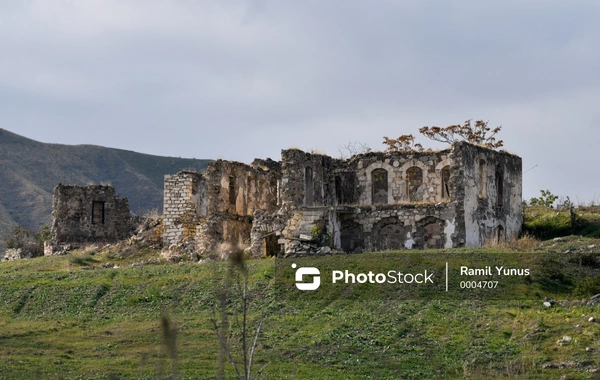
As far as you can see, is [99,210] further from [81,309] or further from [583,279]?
[583,279]

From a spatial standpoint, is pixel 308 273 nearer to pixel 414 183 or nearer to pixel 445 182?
A: pixel 414 183

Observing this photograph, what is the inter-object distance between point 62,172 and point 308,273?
67030mm

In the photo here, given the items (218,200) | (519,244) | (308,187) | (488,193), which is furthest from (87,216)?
(519,244)

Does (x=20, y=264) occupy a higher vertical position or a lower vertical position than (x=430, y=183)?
lower

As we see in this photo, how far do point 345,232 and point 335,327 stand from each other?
14409 mm

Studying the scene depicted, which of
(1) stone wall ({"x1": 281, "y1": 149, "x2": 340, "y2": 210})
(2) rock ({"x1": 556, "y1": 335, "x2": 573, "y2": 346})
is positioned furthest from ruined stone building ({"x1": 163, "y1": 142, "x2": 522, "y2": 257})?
(2) rock ({"x1": 556, "y1": 335, "x2": 573, "y2": 346})

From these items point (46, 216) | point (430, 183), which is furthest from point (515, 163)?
point (46, 216)

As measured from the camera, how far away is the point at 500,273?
30.3m

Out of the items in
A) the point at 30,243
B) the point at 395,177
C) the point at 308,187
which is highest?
the point at 395,177

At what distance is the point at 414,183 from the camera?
41.8m

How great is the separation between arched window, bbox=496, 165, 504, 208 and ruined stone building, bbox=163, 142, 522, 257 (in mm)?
42

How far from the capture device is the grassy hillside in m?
22.1

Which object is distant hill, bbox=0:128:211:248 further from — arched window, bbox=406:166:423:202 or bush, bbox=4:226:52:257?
arched window, bbox=406:166:423:202

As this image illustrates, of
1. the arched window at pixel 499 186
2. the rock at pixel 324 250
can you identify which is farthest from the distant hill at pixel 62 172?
the rock at pixel 324 250
